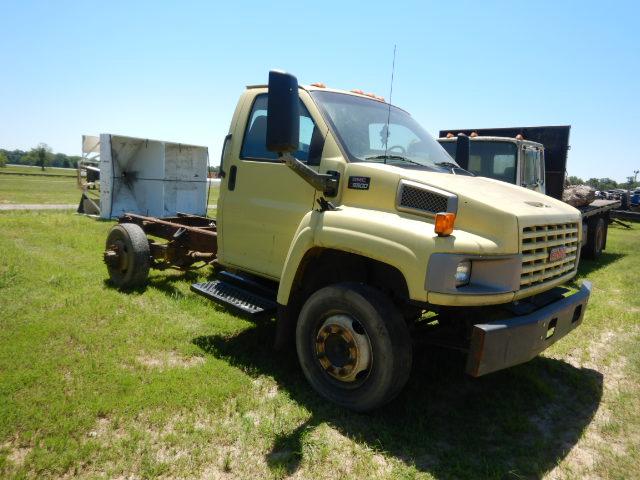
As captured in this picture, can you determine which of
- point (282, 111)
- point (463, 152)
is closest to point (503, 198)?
point (282, 111)

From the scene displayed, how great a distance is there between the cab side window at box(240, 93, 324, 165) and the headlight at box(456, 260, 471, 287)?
1.46m

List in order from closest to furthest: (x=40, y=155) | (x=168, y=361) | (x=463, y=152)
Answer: (x=168, y=361) < (x=463, y=152) < (x=40, y=155)

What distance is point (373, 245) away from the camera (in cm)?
288

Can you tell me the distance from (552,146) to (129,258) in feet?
27.9

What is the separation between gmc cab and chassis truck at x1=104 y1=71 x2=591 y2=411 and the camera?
2.75m

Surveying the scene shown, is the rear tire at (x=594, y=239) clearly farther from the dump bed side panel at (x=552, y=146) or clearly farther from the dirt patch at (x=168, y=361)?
the dirt patch at (x=168, y=361)

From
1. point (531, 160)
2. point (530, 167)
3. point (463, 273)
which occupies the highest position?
point (531, 160)

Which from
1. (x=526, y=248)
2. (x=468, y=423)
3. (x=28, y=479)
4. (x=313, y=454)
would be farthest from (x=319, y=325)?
(x=28, y=479)

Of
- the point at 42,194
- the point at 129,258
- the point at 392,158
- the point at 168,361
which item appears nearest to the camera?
the point at 392,158

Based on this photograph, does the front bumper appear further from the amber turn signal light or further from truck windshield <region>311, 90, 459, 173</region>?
truck windshield <region>311, 90, 459, 173</region>

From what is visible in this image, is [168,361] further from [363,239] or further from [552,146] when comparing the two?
[552,146]

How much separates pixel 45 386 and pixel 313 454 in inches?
78.8

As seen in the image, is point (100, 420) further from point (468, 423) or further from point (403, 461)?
point (468, 423)

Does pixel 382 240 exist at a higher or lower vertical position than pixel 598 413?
higher
